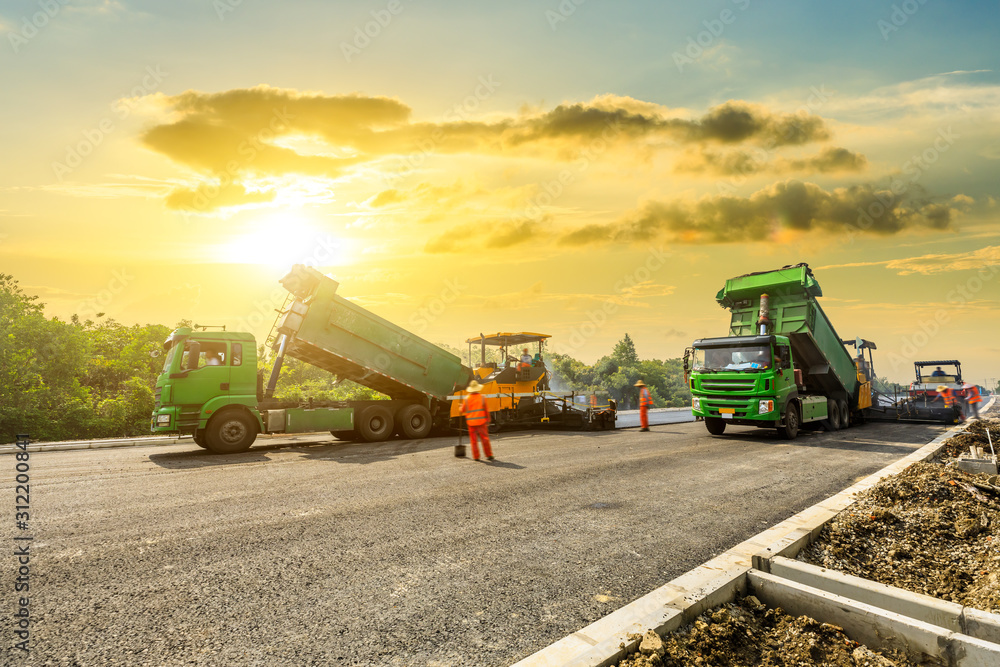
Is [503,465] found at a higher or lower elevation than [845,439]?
higher

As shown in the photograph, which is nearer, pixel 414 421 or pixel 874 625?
pixel 874 625

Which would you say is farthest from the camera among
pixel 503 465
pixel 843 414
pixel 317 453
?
pixel 843 414

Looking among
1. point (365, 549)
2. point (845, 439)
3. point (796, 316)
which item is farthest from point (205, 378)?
point (845, 439)

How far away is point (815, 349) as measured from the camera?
1388 cm

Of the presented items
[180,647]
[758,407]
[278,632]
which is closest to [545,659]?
[278,632]

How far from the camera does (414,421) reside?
14125 millimetres

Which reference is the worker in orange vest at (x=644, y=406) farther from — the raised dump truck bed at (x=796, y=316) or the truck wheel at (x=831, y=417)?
the truck wheel at (x=831, y=417)

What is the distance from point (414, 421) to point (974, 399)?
1961 centimetres

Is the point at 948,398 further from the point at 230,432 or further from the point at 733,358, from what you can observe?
the point at 230,432

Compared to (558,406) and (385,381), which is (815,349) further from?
(385,381)

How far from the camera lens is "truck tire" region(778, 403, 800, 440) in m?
12.7

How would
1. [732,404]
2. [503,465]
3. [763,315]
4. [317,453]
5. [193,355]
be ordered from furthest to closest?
[763,315] < [732,404] < [317,453] < [193,355] < [503,465]

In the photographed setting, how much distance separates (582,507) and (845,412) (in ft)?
46.1

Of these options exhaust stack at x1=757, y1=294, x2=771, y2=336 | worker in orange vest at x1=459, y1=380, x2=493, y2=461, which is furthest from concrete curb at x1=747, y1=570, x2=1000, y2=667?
exhaust stack at x1=757, y1=294, x2=771, y2=336
